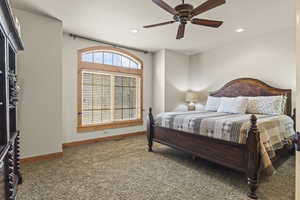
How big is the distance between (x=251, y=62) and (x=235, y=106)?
4.52 ft

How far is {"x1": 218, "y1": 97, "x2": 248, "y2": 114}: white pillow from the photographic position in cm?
367

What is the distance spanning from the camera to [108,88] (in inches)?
186

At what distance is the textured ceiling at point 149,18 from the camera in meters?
2.68

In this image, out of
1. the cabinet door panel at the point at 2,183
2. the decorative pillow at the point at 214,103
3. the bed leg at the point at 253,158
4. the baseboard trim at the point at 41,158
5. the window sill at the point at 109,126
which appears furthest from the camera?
the decorative pillow at the point at 214,103

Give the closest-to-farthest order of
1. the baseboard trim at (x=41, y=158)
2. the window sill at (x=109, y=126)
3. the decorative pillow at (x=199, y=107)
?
the baseboard trim at (x=41, y=158) → the window sill at (x=109, y=126) → the decorative pillow at (x=199, y=107)

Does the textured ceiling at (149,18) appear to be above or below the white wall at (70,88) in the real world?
above

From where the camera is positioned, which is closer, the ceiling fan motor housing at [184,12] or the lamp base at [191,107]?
the ceiling fan motor housing at [184,12]

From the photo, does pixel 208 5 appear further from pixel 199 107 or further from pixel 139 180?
pixel 199 107

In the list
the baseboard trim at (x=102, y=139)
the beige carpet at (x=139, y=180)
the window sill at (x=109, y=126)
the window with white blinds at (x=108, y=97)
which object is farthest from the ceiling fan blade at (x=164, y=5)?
the baseboard trim at (x=102, y=139)

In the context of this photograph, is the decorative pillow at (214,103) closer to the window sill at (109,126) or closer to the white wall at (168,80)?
the white wall at (168,80)

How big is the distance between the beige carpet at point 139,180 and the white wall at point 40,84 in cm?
40

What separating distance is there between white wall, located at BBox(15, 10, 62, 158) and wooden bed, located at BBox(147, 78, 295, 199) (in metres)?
1.93

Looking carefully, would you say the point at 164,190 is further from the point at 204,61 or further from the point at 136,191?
the point at 204,61

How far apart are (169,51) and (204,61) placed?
1.17m
